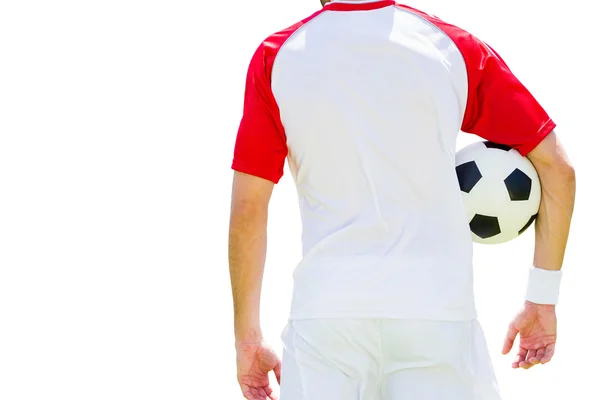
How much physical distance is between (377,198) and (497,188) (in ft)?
2.13

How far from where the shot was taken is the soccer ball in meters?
4.57

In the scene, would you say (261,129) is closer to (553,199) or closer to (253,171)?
(253,171)

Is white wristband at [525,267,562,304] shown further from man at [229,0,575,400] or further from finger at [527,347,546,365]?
man at [229,0,575,400]

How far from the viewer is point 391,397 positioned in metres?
4.23

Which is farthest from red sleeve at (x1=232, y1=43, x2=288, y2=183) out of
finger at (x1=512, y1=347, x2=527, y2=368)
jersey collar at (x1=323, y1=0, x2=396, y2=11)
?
finger at (x1=512, y1=347, x2=527, y2=368)

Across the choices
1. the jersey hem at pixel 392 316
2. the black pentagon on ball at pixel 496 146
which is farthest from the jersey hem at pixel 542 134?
the jersey hem at pixel 392 316

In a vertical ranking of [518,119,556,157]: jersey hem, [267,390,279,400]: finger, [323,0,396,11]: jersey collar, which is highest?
[323,0,396,11]: jersey collar

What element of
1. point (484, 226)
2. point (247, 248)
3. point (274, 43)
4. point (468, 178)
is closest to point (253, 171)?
point (247, 248)

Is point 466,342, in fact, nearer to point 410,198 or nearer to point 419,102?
point 410,198

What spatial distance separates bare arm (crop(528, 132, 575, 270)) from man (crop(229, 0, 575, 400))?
0.38 m

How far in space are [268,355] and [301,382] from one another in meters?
0.47

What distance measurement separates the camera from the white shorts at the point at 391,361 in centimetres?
416

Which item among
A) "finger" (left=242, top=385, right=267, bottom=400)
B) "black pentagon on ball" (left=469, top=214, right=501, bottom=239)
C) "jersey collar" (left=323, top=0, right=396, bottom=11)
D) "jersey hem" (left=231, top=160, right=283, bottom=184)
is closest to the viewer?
"jersey collar" (left=323, top=0, right=396, bottom=11)

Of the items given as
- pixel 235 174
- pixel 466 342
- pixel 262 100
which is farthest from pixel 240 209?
pixel 466 342
